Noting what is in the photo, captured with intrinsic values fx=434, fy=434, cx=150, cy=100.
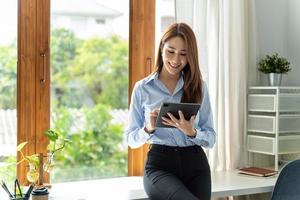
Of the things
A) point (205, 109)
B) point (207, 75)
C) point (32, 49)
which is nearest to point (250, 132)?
point (207, 75)

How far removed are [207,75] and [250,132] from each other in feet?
1.55

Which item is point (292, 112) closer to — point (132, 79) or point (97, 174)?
point (132, 79)

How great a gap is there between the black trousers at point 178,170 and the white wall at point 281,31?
3.66ft

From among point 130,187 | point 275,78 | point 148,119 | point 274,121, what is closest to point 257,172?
point 274,121

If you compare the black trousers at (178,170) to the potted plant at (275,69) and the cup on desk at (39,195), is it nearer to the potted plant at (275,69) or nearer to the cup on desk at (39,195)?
the cup on desk at (39,195)

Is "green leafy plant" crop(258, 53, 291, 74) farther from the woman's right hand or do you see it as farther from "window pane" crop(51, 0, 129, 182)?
the woman's right hand

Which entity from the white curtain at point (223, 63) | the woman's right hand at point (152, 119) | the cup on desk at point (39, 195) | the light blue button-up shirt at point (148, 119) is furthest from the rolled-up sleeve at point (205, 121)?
the cup on desk at point (39, 195)

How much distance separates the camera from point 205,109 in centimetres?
205

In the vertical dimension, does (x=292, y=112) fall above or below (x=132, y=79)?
below

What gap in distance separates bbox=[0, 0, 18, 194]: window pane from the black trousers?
800 millimetres

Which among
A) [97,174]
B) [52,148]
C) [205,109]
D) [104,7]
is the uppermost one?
[104,7]

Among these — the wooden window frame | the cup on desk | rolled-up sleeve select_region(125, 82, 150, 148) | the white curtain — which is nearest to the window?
the wooden window frame

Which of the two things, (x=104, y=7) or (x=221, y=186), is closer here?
(x=221, y=186)

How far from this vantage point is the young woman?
1.86 meters
